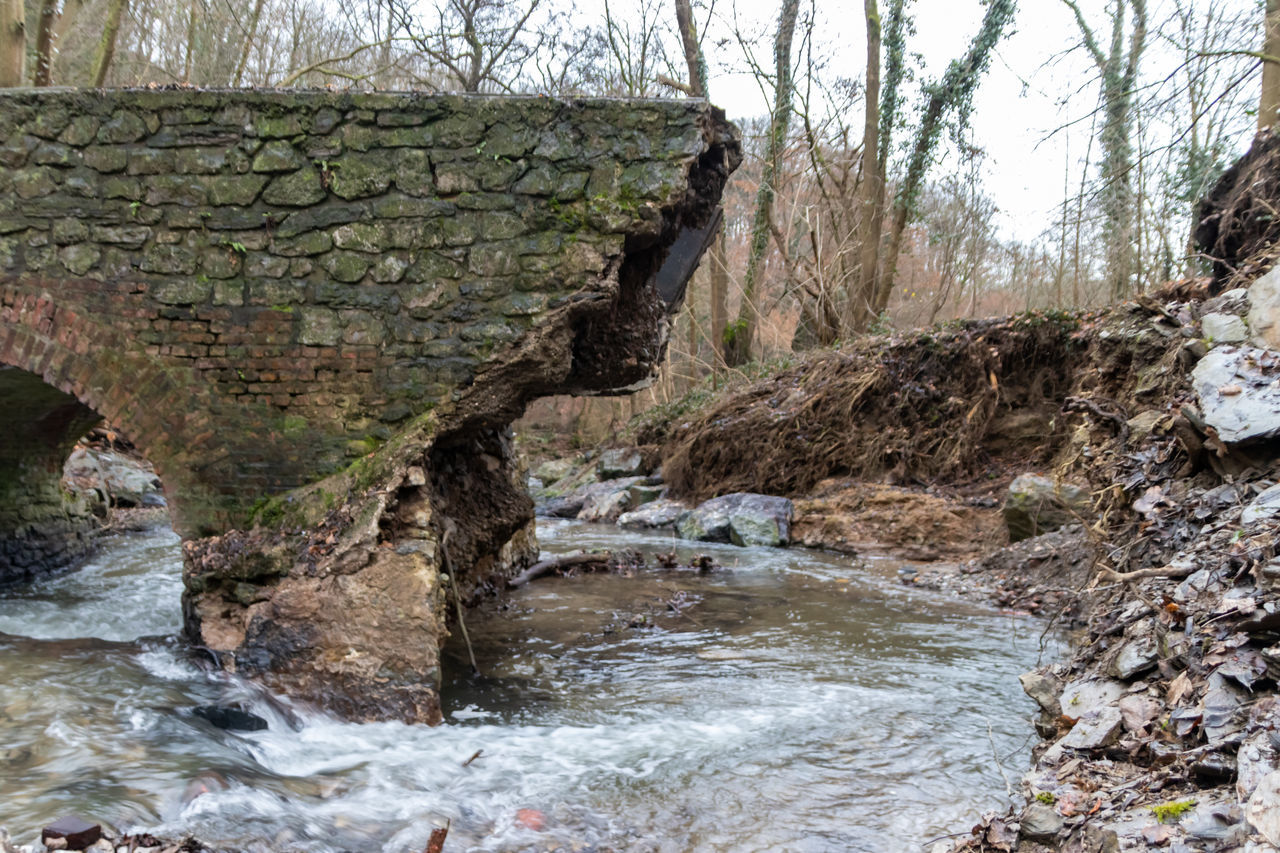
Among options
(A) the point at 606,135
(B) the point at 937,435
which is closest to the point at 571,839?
(A) the point at 606,135

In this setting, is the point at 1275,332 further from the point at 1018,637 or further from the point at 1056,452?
the point at 1056,452

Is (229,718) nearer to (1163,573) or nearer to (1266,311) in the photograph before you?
(1163,573)

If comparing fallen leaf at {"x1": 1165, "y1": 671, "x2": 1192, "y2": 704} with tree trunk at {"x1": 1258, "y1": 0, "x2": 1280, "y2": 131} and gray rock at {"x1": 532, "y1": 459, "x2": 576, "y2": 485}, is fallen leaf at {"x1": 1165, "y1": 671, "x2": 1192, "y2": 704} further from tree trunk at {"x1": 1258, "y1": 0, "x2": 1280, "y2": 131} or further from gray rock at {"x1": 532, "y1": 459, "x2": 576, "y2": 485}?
gray rock at {"x1": 532, "y1": 459, "x2": 576, "y2": 485}

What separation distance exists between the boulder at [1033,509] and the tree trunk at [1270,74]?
3954 mm

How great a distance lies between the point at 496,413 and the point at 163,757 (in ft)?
8.08

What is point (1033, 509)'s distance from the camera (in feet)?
27.8

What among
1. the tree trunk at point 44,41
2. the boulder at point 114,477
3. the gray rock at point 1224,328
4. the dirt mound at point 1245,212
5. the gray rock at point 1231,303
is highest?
the tree trunk at point 44,41

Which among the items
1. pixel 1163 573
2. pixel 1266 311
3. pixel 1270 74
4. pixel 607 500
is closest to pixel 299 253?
pixel 1163 573

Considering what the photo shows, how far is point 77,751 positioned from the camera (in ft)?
11.7

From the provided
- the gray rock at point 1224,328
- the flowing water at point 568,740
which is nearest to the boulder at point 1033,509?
the flowing water at point 568,740

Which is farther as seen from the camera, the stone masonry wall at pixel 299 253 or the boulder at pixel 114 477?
the boulder at pixel 114 477

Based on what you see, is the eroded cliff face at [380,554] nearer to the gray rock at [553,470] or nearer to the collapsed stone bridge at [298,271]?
the collapsed stone bridge at [298,271]

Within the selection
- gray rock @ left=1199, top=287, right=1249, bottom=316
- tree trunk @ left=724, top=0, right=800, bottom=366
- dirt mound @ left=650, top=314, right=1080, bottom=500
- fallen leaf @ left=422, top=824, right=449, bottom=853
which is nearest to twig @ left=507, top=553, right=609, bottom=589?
dirt mound @ left=650, top=314, right=1080, bottom=500

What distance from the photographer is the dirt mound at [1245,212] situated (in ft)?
17.2
